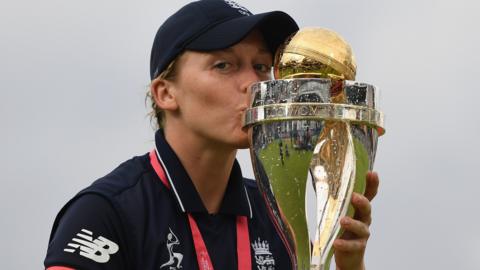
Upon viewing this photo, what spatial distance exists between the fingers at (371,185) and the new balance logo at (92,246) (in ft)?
3.14

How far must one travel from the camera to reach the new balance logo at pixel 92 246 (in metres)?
3.99

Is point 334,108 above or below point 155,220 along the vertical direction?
above

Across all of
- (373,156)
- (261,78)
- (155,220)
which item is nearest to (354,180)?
(373,156)

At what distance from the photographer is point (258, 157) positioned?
144 inches

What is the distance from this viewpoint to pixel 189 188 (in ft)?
14.5

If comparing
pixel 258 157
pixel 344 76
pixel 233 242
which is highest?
pixel 344 76

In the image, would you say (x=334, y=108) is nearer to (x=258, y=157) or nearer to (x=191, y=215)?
(x=258, y=157)

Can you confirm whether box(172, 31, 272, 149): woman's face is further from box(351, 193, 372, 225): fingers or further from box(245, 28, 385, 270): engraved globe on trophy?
box(351, 193, 372, 225): fingers

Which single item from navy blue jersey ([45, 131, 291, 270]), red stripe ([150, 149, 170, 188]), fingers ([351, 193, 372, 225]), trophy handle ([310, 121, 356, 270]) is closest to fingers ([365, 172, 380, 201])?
fingers ([351, 193, 372, 225])

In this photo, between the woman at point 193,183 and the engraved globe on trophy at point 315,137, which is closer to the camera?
the engraved globe on trophy at point 315,137

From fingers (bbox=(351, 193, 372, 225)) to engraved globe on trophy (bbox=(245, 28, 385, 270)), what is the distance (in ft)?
0.10

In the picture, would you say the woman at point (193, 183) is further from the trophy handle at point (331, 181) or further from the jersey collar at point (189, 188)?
the trophy handle at point (331, 181)

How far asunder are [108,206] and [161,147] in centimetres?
48

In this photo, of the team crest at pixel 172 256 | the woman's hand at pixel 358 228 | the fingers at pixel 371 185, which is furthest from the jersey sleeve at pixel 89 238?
the fingers at pixel 371 185
